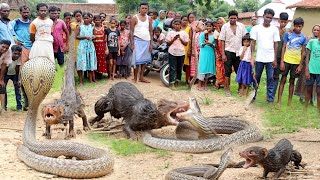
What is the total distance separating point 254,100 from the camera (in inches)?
425

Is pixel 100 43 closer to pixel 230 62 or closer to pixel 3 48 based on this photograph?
pixel 230 62

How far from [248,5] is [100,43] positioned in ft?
151

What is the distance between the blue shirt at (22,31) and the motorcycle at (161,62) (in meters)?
3.90

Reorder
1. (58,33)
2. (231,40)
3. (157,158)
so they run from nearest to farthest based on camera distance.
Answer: (157,158), (231,40), (58,33)

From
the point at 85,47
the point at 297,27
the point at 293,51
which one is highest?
the point at 297,27

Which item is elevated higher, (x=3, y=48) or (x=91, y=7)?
(x=91, y=7)

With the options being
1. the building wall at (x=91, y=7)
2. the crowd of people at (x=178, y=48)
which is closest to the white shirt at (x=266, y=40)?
the crowd of people at (x=178, y=48)

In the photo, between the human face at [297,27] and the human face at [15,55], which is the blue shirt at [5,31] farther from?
the human face at [297,27]

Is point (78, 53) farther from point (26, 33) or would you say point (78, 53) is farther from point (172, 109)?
point (172, 109)

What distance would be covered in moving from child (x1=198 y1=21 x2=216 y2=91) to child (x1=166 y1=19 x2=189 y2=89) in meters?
0.47

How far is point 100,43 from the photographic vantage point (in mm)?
12469

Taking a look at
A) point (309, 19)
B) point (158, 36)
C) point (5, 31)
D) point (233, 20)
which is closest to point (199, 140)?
point (233, 20)

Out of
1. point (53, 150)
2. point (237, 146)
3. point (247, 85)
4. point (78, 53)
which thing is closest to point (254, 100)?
point (247, 85)

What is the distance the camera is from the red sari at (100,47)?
12.4 metres
